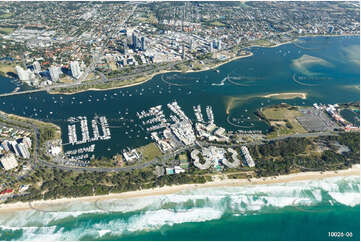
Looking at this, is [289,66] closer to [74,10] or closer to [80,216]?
[80,216]

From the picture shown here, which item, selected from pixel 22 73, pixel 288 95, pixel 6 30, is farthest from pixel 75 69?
pixel 6 30

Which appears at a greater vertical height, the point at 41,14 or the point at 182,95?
the point at 41,14

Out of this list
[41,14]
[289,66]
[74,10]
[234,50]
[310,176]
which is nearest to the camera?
[310,176]

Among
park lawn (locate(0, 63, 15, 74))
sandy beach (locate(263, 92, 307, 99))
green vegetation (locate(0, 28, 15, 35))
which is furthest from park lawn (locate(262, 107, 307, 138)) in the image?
green vegetation (locate(0, 28, 15, 35))

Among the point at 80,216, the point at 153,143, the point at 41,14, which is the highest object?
the point at 41,14

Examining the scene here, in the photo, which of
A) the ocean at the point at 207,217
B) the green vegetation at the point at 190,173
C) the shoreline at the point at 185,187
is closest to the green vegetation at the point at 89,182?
the green vegetation at the point at 190,173

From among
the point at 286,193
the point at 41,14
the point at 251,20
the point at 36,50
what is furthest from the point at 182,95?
the point at 41,14
